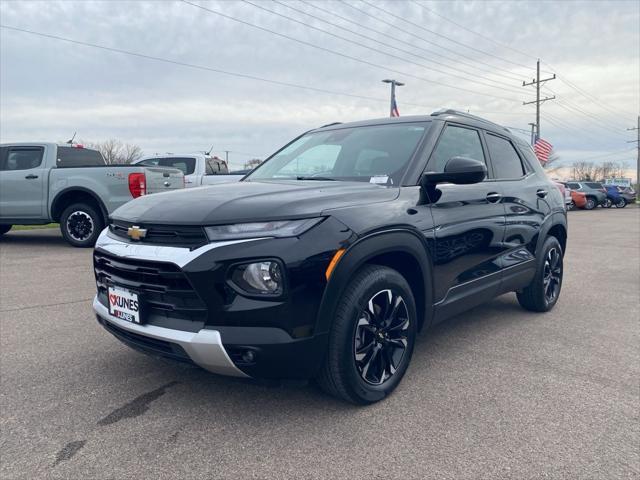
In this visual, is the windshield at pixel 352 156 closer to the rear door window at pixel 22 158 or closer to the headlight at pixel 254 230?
the headlight at pixel 254 230

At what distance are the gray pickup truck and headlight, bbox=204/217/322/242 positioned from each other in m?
6.55

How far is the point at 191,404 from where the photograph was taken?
114 inches

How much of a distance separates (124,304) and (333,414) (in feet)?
4.19

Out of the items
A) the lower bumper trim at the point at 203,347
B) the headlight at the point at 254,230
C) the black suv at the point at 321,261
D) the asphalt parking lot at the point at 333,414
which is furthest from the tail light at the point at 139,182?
the headlight at the point at 254,230

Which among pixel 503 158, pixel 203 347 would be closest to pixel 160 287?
pixel 203 347

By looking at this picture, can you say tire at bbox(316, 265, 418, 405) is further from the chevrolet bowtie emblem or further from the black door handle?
the black door handle

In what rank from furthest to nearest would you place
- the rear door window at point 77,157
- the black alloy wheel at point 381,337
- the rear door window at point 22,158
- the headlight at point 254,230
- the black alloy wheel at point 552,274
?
the rear door window at point 77,157 → the rear door window at point 22,158 → the black alloy wheel at point 552,274 → the black alloy wheel at point 381,337 → the headlight at point 254,230

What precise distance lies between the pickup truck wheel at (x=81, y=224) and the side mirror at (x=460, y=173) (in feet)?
23.7

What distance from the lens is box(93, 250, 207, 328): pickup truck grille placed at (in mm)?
2469

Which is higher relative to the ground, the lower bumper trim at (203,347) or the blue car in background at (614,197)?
the blue car in background at (614,197)

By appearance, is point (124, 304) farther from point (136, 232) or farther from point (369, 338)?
point (369, 338)

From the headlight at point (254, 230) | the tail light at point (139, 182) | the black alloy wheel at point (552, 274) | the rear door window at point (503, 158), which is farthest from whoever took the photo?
the tail light at point (139, 182)

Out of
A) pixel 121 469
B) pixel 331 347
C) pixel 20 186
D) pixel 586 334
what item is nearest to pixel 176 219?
pixel 331 347

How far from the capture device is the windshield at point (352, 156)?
340 centimetres
